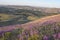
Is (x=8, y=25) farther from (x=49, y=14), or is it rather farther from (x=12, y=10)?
(x=49, y=14)

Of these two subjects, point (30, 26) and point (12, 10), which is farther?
point (12, 10)

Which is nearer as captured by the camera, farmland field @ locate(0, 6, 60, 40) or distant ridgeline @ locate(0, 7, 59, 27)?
farmland field @ locate(0, 6, 60, 40)

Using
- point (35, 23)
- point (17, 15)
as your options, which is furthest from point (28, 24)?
point (17, 15)

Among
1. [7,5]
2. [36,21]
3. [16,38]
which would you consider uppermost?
[7,5]

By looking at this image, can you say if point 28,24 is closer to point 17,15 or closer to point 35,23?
point 35,23

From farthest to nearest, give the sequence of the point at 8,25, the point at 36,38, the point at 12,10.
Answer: the point at 12,10
the point at 8,25
the point at 36,38

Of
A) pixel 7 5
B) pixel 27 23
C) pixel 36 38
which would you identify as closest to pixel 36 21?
pixel 27 23

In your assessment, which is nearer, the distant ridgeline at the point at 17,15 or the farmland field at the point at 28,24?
the farmland field at the point at 28,24

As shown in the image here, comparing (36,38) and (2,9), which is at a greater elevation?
(2,9)
